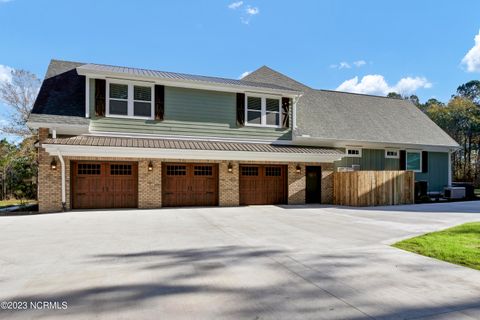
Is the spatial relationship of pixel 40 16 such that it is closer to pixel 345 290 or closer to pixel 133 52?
pixel 133 52

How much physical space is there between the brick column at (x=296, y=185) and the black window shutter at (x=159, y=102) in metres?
6.46

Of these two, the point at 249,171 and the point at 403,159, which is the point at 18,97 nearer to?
the point at 249,171

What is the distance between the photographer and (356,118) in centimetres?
1814

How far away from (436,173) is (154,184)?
17.3 metres

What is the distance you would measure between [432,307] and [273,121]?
12052 mm

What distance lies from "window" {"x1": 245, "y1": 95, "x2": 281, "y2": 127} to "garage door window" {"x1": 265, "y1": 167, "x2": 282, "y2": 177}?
2168 mm

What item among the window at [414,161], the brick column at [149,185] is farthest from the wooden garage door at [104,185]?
the window at [414,161]

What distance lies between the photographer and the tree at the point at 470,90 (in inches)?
1729

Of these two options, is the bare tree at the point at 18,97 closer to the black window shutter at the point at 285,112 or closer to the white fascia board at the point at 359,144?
the black window shutter at the point at 285,112

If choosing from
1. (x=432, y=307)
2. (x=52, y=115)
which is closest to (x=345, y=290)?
(x=432, y=307)

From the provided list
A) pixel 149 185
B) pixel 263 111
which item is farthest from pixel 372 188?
pixel 149 185

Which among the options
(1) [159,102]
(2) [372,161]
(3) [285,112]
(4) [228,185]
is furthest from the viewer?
(2) [372,161]

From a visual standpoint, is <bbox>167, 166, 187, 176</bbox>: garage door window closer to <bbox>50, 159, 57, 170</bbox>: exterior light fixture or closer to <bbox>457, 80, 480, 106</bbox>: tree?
<bbox>50, 159, 57, 170</bbox>: exterior light fixture

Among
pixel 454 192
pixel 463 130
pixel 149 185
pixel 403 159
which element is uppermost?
pixel 463 130
